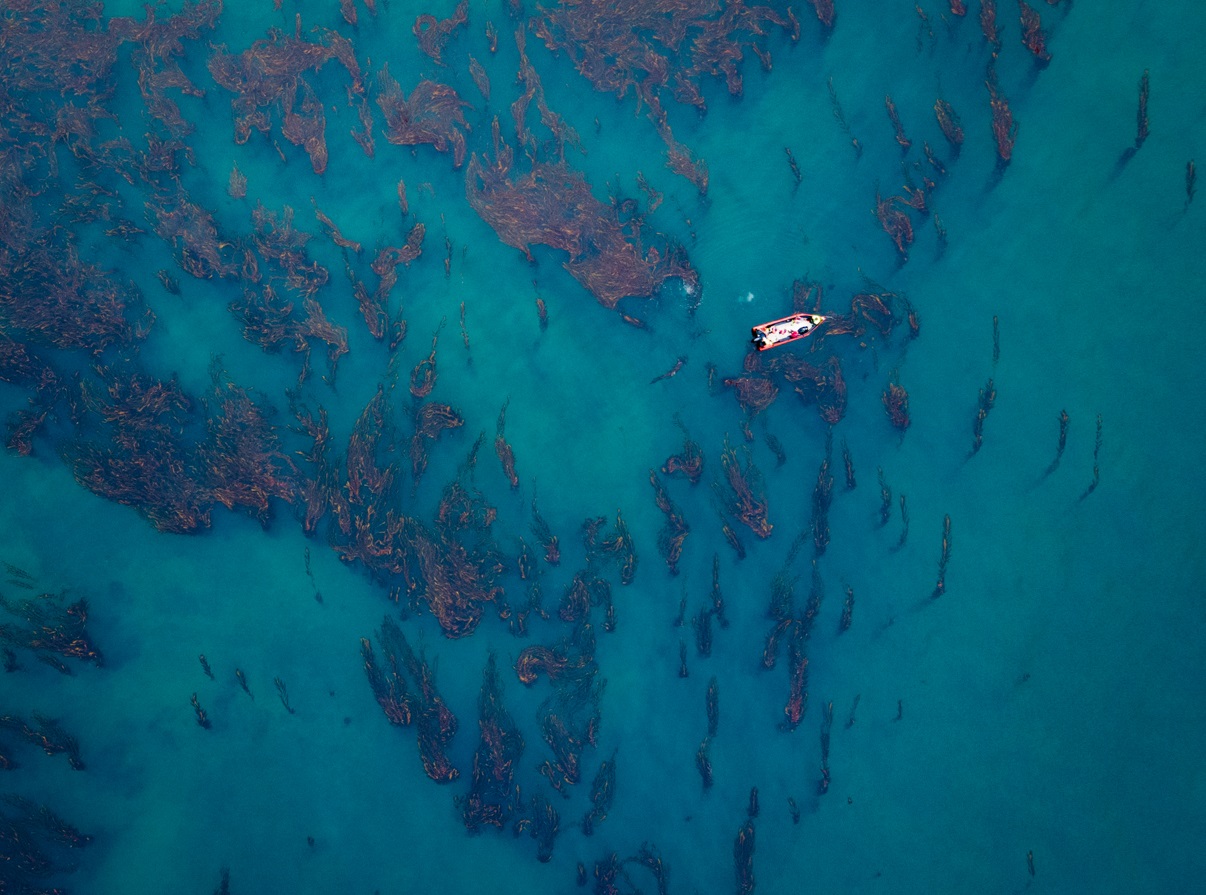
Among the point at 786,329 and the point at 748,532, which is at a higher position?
the point at 786,329

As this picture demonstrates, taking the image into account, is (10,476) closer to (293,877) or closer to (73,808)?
(73,808)

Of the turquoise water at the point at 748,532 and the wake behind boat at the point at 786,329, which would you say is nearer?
the turquoise water at the point at 748,532

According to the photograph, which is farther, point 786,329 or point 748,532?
point 786,329

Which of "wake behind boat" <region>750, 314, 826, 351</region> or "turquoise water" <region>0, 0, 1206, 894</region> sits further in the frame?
"wake behind boat" <region>750, 314, 826, 351</region>

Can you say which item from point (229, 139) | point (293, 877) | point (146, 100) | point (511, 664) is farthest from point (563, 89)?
point (293, 877)
